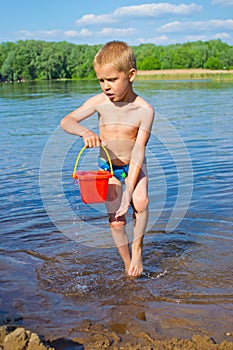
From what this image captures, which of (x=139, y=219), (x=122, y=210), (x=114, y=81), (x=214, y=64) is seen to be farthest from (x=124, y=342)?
(x=214, y=64)

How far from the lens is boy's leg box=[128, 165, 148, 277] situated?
4773 mm

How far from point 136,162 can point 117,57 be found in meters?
0.96

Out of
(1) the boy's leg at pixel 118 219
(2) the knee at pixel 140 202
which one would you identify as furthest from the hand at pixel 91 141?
(2) the knee at pixel 140 202

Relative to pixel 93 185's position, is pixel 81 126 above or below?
above

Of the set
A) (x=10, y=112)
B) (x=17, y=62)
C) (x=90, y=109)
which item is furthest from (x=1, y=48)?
(x=90, y=109)

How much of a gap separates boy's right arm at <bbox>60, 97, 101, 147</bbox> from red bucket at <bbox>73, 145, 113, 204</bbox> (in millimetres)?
153

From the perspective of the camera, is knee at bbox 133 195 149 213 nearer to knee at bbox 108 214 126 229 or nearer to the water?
knee at bbox 108 214 126 229

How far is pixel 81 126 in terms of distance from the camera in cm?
454

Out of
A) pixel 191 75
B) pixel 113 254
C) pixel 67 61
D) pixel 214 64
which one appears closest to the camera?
pixel 113 254

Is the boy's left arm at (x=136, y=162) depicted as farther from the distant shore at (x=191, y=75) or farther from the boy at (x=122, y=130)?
the distant shore at (x=191, y=75)

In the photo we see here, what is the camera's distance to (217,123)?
16.7 metres

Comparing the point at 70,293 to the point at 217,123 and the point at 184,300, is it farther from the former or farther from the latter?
the point at 217,123

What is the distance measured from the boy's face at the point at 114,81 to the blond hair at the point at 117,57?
0.12 feet

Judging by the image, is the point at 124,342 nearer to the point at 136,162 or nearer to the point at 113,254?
the point at 136,162
